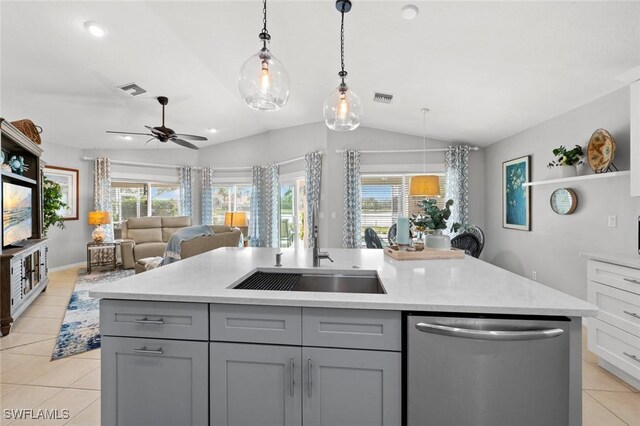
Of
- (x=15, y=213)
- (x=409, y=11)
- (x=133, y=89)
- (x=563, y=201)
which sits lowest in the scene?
(x=15, y=213)

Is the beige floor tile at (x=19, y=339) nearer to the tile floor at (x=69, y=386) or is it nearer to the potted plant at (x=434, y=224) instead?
the tile floor at (x=69, y=386)

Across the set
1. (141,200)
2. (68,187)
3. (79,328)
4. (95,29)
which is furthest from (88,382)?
(141,200)

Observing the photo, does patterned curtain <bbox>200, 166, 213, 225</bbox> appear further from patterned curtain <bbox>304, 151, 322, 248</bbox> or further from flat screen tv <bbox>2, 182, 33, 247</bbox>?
flat screen tv <bbox>2, 182, 33, 247</bbox>

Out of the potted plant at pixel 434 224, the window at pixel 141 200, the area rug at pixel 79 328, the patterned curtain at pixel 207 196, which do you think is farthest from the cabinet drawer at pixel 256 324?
the window at pixel 141 200

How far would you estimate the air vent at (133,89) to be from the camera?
4.05 meters

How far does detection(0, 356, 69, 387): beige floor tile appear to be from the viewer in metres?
2.20

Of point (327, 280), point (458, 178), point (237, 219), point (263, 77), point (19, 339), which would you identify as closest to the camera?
point (263, 77)

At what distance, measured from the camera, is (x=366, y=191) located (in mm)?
5793

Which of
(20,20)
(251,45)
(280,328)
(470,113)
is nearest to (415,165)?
(470,113)

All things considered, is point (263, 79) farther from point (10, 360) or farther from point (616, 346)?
point (10, 360)

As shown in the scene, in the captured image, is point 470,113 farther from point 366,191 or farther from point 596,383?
point 596,383

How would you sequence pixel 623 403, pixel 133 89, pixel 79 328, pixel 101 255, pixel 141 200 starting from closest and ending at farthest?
pixel 623 403
pixel 79 328
pixel 133 89
pixel 101 255
pixel 141 200

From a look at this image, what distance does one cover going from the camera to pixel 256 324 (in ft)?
4.02

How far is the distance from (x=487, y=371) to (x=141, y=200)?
25.5ft
